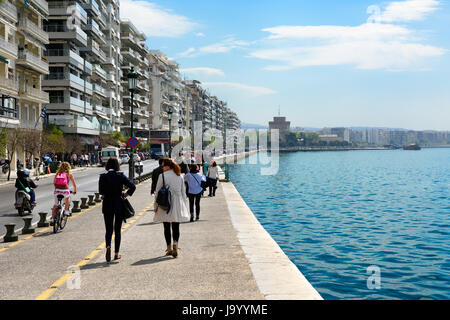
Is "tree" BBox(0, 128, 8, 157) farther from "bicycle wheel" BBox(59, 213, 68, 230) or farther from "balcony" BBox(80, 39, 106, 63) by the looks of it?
"balcony" BBox(80, 39, 106, 63)

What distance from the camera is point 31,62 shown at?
5044 cm

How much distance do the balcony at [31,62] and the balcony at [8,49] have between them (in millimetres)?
2028

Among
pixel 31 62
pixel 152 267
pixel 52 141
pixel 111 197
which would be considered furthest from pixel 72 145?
pixel 152 267

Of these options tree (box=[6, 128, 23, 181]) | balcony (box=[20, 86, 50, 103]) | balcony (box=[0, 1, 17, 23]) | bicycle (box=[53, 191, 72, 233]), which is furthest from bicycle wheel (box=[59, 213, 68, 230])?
balcony (box=[20, 86, 50, 103])

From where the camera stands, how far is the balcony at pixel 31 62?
49.0 m

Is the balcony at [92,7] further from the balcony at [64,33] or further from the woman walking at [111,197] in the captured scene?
the woman walking at [111,197]

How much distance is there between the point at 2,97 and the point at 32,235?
111 ft

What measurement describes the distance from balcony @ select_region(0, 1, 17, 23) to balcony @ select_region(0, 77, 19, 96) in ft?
17.4

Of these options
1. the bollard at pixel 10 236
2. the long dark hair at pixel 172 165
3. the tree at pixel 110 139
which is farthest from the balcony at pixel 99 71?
the long dark hair at pixel 172 165

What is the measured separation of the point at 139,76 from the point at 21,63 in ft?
196

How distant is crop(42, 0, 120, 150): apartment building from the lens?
66.4 m

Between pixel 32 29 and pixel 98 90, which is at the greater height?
pixel 32 29

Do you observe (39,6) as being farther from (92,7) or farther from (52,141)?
(92,7)
